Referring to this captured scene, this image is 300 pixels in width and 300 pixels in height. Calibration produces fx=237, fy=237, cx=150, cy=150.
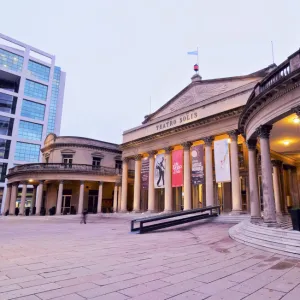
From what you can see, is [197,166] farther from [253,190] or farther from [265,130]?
[265,130]

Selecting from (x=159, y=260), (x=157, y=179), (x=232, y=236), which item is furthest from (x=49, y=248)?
(x=157, y=179)

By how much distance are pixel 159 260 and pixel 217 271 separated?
157 centimetres

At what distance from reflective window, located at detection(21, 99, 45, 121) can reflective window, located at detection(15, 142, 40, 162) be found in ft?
20.5

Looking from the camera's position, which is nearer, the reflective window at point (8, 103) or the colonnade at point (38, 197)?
the colonnade at point (38, 197)

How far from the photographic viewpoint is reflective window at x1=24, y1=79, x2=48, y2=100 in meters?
51.3

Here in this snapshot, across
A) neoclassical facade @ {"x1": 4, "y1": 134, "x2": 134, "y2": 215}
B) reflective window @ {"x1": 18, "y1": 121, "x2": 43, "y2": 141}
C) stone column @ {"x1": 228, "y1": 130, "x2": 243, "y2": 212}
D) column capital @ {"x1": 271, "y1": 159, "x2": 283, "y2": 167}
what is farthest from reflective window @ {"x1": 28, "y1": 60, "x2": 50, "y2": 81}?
column capital @ {"x1": 271, "y1": 159, "x2": 283, "y2": 167}

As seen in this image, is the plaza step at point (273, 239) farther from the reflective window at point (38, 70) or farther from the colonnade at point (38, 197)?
the reflective window at point (38, 70)

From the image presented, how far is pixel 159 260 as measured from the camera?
5.91 m

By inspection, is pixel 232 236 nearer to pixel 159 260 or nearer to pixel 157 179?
pixel 159 260

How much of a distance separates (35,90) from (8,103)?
6216 mm

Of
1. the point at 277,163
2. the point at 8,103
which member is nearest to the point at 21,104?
the point at 8,103

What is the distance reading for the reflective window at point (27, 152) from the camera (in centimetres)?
4828

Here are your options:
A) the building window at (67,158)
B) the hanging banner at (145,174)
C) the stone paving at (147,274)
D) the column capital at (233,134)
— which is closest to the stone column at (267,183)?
the stone paving at (147,274)

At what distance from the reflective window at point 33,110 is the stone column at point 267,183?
51027 mm
